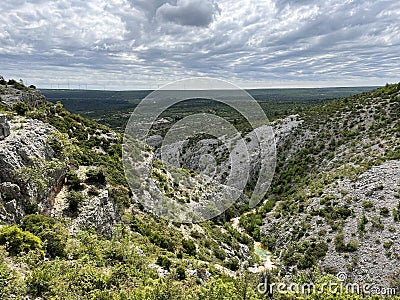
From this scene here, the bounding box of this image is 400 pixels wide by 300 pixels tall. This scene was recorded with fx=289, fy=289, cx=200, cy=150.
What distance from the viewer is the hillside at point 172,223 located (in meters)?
12.8

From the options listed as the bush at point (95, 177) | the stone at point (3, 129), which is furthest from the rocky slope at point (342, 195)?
the stone at point (3, 129)

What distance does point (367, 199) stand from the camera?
28.9 metres

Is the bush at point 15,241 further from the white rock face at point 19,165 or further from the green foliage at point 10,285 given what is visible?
the white rock face at point 19,165

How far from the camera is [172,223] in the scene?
27.6 metres

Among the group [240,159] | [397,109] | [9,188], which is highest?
[397,109]

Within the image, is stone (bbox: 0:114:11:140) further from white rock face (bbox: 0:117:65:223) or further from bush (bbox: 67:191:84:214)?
bush (bbox: 67:191:84:214)

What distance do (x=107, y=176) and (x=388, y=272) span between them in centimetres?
2441

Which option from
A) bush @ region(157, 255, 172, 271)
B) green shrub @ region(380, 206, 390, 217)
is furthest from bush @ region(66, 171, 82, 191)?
green shrub @ region(380, 206, 390, 217)

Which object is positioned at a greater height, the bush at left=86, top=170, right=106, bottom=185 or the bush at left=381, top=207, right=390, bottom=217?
the bush at left=86, top=170, right=106, bottom=185

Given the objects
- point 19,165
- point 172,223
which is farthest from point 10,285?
point 172,223

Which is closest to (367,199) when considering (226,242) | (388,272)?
(388,272)

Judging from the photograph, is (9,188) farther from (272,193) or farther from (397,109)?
(397,109)

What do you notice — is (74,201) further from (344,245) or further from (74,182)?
(344,245)

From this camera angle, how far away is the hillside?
12.8 metres
